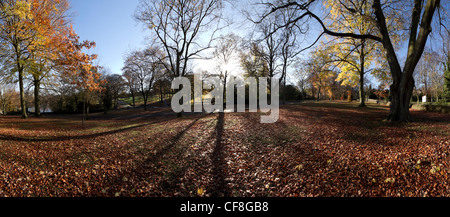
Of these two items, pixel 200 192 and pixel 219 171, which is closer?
pixel 200 192

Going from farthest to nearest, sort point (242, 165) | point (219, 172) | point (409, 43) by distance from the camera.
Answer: point (409, 43), point (242, 165), point (219, 172)

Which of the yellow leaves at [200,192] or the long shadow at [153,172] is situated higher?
the long shadow at [153,172]

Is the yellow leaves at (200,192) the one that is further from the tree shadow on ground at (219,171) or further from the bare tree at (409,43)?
the bare tree at (409,43)

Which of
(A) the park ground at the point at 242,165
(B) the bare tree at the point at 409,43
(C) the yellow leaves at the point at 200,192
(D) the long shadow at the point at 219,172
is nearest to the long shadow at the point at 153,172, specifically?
(A) the park ground at the point at 242,165

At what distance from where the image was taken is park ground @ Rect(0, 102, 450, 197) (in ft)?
13.7

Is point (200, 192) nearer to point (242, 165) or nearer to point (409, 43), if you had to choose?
point (242, 165)

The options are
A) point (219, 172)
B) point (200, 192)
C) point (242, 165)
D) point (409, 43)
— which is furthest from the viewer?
point (409, 43)

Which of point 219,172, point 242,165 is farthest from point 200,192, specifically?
point 242,165

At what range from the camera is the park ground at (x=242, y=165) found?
4.18m

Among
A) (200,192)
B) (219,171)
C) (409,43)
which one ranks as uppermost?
(409,43)

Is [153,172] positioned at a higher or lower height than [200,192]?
higher

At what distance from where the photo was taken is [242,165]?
19.2 ft
